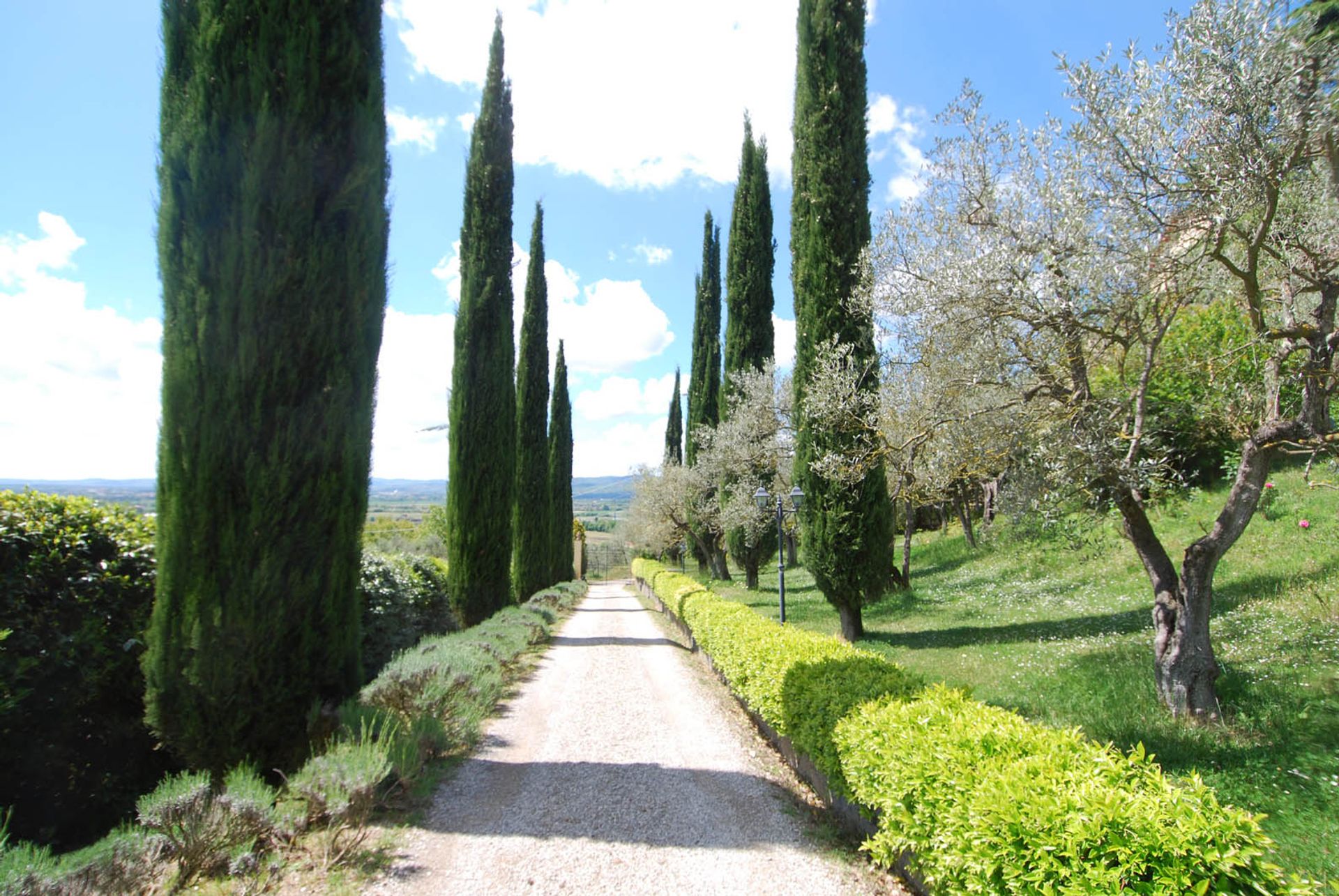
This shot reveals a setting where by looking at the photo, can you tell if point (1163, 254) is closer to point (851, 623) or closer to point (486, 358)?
point (851, 623)

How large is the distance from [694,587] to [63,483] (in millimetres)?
10802

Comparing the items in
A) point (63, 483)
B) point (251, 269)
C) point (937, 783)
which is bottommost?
point (937, 783)

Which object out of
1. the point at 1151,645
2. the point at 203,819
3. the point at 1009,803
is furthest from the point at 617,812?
the point at 1151,645

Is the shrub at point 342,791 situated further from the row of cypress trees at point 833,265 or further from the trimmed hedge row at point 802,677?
the row of cypress trees at point 833,265

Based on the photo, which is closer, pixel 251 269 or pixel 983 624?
pixel 251 269

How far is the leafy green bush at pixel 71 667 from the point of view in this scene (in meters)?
4.41

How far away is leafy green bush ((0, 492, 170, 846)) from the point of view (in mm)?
4410

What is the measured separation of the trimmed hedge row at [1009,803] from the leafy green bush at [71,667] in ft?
16.7

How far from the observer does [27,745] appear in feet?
14.5

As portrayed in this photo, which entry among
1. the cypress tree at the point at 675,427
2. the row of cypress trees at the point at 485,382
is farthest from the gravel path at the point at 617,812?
the cypress tree at the point at 675,427

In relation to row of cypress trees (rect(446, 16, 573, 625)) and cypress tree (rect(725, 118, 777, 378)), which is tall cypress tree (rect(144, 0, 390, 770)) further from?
cypress tree (rect(725, 118, 777, 378))

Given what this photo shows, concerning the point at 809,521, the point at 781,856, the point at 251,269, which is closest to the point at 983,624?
the point at 809,521

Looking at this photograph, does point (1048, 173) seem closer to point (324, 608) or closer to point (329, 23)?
point (329, 23)

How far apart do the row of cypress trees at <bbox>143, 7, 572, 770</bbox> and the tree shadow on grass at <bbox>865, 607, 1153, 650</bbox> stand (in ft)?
26.2
